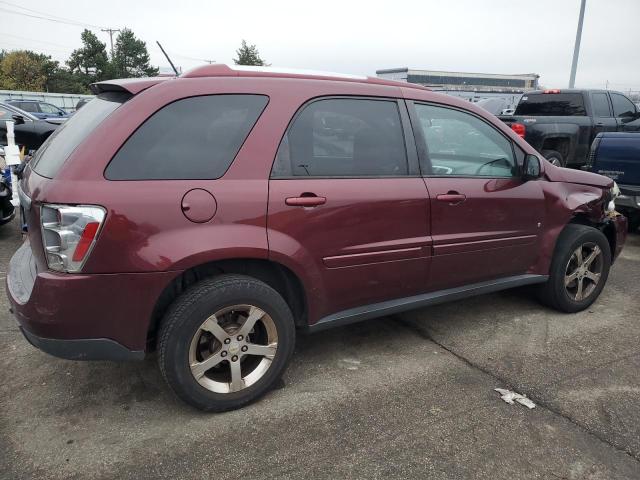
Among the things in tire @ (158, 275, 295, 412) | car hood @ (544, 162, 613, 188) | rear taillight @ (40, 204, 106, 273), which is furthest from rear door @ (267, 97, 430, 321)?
car hood @ (544, 162, 613, 188)

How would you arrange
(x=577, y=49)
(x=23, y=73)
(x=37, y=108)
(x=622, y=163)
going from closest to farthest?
1. (x=622, y=163)
2. (x=577, y=49)
3. (x=37, y=108)
4. (x=23, y=73)

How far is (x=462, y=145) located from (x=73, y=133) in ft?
8.06

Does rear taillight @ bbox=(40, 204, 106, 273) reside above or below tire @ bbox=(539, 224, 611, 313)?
above

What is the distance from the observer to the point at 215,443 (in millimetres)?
2480

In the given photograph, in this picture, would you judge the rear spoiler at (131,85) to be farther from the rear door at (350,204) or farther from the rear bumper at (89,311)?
the rear bumper at (89,311)

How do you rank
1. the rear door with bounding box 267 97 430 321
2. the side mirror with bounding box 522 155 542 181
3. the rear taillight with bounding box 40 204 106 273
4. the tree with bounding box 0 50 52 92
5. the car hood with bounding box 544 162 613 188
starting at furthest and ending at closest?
the tree with bounding box 0 50 52 92, the car hood with bounding box 544 162 613 188, the side mirror with bounding box 522 155 542 181, the rear door with bounding box 267 97 430 321, the rear taillight with bounding box 40 204 106 273

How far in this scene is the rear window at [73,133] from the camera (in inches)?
97.5

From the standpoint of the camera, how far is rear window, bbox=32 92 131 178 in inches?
97.5

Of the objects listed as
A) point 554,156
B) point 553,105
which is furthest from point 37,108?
point 554,156

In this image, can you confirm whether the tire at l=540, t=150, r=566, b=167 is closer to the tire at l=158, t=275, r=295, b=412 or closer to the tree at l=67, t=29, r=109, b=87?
the tire at l=158, t=275, r=295, b=412

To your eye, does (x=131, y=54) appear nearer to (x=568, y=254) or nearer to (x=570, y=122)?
(x=570, y=122)

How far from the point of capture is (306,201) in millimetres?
2713

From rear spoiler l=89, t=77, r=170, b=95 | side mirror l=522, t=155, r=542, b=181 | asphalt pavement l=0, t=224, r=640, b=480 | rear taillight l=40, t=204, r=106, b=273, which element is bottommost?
asphalt pavement l=0, t=224, r=640, b=480

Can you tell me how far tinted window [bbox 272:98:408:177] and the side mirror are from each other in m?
1.07
